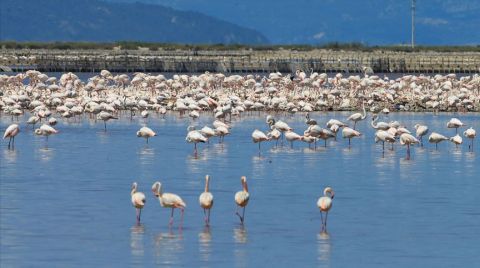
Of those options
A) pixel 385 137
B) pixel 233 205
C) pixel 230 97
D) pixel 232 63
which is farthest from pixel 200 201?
pixel 232 63

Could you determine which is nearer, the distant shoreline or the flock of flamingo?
the flock of flamingo

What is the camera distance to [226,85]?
45.8 meters

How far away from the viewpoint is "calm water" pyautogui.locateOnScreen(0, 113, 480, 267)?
51.4ft

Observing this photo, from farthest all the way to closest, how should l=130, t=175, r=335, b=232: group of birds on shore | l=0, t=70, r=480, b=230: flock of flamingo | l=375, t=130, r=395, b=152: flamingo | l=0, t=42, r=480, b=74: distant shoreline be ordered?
l=0, t=42, r=480, b=74: distant shoreline < l=0, t=70, r=480, b=230: flock of flamingo < l=375, t=130, r=395, b=152: flamingo < l=130, t=175, r=335, b=232: group of birds on shore

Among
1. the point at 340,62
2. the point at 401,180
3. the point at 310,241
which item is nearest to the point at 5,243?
the point at 310,241

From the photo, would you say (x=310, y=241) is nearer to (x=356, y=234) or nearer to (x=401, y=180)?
(x=356, y=234)

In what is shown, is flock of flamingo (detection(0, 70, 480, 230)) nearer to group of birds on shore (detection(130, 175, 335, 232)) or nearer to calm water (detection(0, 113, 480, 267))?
calm water (detection(0, 113, 480, 267))

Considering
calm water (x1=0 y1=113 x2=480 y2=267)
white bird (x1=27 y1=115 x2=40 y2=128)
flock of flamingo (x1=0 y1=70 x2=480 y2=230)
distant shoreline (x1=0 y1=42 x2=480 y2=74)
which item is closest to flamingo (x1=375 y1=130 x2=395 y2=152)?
calm water (x1=0 y1=113 x2=480 y2=267)

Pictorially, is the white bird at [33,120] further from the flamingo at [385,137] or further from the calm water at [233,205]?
the flamingo at [385,137]

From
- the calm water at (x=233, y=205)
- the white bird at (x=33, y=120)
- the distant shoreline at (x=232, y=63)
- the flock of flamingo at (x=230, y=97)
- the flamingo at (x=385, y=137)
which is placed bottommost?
the calm water at (x=233, y=205)

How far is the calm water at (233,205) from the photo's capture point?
15.7 m

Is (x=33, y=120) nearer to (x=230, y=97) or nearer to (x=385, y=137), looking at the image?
(x=230, y=97)

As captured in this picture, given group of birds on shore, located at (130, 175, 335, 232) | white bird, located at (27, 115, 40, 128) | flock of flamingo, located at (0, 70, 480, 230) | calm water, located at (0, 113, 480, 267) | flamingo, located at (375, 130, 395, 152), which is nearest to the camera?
calm water, located at (0, 113, 480, 267)

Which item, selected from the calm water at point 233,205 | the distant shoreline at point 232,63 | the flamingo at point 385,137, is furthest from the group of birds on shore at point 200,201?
the distant shoreline at point 232,63
